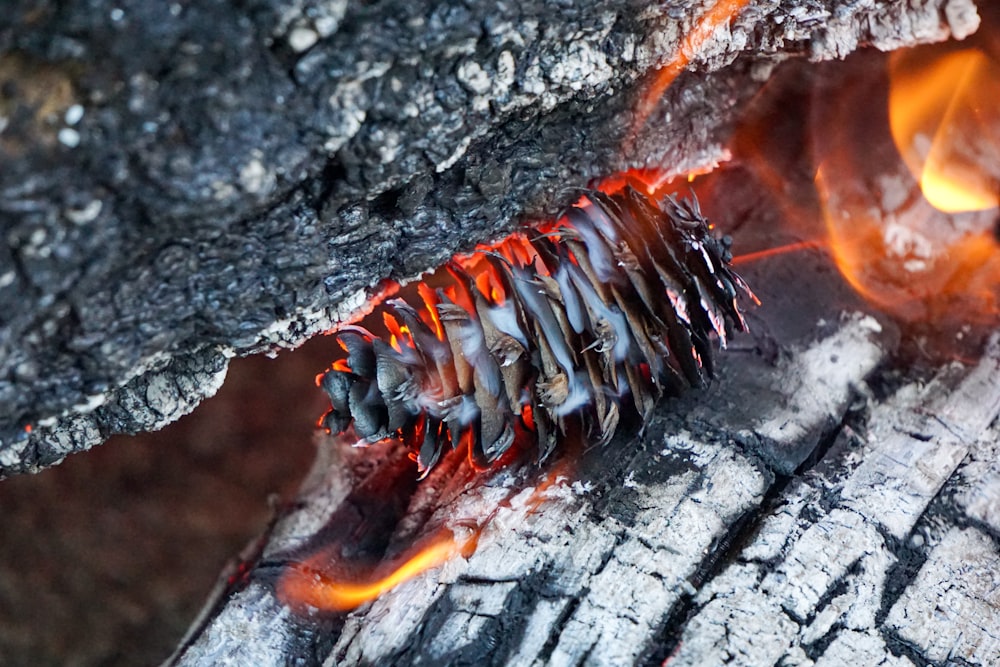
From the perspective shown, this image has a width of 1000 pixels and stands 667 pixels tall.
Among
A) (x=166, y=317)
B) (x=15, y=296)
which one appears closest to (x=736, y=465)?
(x=166, y=317)

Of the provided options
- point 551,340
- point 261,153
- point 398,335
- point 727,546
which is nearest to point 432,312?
point 398,335

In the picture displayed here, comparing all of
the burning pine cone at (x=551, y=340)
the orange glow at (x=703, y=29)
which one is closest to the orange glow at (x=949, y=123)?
the orange glow at (x=703, y=29)

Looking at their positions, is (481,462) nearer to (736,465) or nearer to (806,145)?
(736,465)

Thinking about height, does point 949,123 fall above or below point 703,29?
below

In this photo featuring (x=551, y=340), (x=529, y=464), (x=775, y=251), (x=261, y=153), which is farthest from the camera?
(x=775, y=251)

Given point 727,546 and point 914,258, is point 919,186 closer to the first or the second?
point 914,258

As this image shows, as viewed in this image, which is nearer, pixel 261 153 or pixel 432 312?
pixel 261 153
